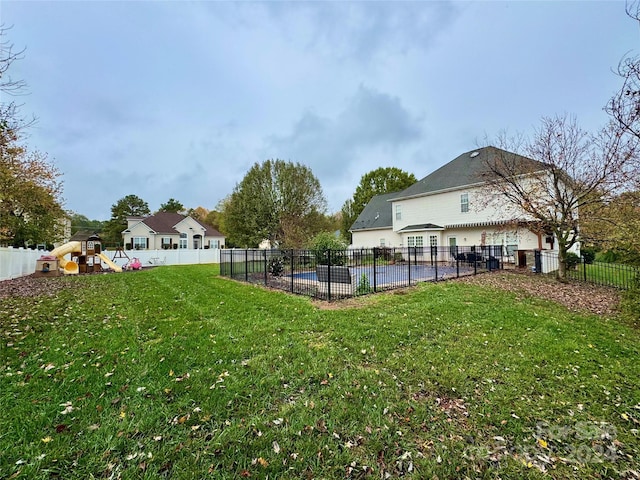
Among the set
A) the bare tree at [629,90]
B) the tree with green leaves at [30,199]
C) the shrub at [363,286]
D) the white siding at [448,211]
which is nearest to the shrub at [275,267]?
the shrub at [363,286]

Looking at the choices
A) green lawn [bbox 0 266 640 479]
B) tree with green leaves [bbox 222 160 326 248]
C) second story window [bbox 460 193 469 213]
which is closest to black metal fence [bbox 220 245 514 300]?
green lawn [bbox 0 266 640 479]

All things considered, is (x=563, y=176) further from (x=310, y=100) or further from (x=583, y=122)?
(x=310, y=100)

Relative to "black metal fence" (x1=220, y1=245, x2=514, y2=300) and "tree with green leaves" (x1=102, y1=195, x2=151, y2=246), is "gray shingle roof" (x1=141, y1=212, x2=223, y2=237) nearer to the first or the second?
"tree with green leaves" (x1=102, y1=195, x2=151, y2=246)

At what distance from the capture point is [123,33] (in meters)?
10.4

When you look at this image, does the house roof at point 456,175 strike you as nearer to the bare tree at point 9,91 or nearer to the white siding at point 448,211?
the white siding at point 448,211

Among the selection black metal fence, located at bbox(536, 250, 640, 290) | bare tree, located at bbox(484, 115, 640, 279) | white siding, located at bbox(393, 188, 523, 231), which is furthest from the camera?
white siding, located at bbox(393, 188, 523, 231)

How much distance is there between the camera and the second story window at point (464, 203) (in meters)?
21.2

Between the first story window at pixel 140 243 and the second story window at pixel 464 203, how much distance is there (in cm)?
3530

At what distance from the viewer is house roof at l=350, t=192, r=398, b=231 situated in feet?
93.4

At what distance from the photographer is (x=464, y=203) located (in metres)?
21.4

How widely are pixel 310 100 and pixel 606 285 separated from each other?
63.2 feet

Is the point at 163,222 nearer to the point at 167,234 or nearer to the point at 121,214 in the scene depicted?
the point at 167,234

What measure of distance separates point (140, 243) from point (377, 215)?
2902cm

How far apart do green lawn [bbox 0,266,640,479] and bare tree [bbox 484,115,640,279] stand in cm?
739
